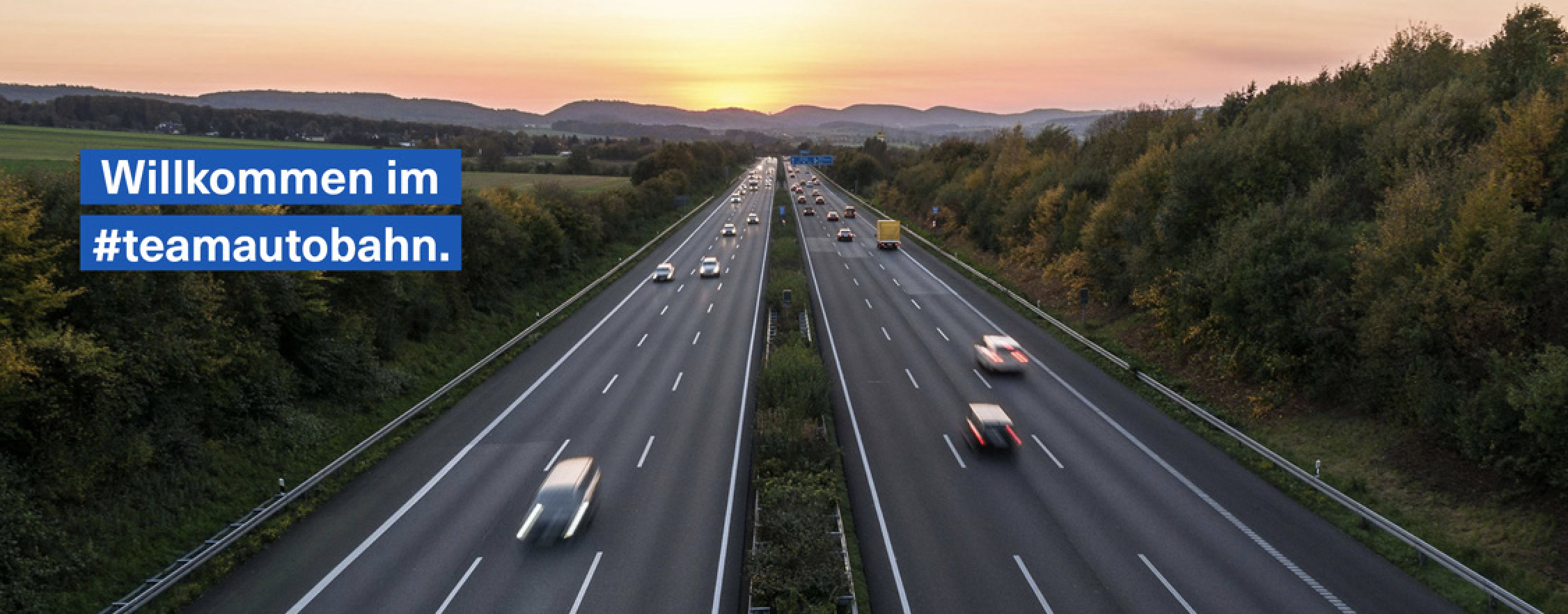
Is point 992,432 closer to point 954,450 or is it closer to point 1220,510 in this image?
point 954,450

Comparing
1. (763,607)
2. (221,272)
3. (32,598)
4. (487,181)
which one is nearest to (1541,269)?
(763,607)

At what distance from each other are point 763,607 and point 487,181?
304 ft

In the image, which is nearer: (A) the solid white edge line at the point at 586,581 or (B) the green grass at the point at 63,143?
(A) the solid white edge line at the point at 586,581

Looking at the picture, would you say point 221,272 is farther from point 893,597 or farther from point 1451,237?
point 1451,237

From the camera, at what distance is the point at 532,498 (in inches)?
789

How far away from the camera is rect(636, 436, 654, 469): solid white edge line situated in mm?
22339

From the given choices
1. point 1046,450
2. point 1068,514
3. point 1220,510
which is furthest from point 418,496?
point 1220,510

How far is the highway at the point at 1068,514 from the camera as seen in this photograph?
50.8 feet

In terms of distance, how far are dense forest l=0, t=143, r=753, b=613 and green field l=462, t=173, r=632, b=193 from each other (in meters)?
63.0

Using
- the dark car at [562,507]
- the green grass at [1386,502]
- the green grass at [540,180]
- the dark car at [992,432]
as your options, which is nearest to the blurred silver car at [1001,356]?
the green grass at [1386,502]

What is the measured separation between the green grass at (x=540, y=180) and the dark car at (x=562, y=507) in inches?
2819

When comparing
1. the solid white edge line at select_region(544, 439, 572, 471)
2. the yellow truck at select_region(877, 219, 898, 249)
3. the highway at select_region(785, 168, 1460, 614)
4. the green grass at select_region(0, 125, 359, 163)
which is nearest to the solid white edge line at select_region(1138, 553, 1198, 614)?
the highway at select_region(785, 168, 1460, 614)

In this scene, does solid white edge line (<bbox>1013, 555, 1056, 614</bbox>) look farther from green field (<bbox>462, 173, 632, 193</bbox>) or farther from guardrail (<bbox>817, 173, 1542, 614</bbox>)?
green field (<bbox>462, 173, 632, 193</bbox>)

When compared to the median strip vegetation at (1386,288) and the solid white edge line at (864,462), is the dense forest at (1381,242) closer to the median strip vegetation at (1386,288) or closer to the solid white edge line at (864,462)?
the median strip vegetation at (1386,288)
